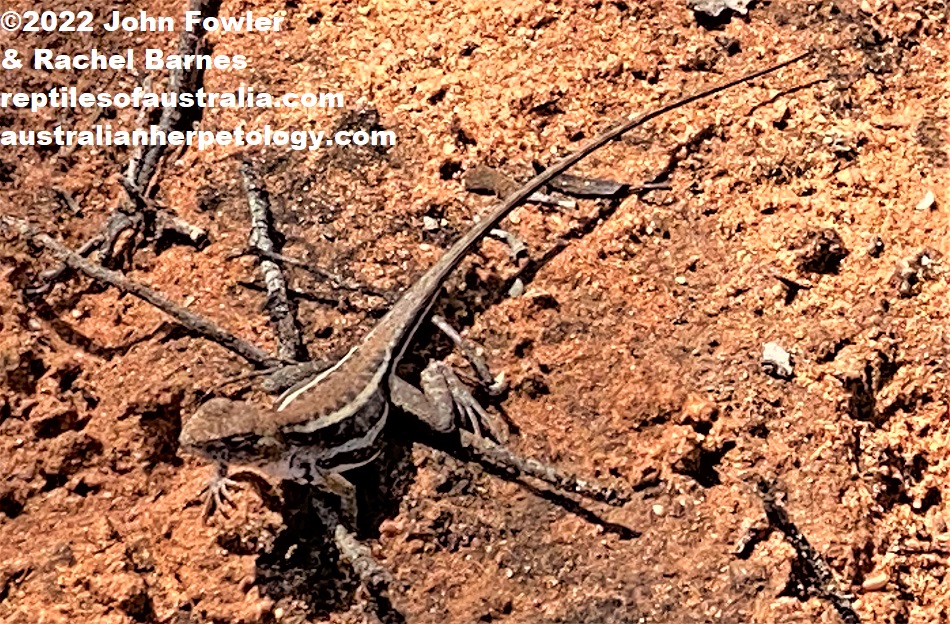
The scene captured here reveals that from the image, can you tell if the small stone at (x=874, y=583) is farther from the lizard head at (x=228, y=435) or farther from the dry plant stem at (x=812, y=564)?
the lizard head at (x=228, y=435)

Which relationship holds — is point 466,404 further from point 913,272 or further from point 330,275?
point 913,272

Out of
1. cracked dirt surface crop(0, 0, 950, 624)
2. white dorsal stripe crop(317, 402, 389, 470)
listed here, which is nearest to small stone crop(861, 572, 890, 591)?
cracked dirt surface crop(0, 0, 950, 624)

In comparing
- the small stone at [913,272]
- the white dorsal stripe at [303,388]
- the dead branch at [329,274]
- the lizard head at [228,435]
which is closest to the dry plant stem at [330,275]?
the dead branch at [329,274]

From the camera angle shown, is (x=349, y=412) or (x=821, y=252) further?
(x=821, y=252)

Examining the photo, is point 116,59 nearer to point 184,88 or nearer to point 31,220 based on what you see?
point 184,88

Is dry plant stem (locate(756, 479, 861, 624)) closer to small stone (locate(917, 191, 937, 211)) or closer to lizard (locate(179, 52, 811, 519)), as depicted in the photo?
lizard (locate(179, 52, 811, 519))

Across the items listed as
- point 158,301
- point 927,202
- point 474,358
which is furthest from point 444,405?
point 927,202
